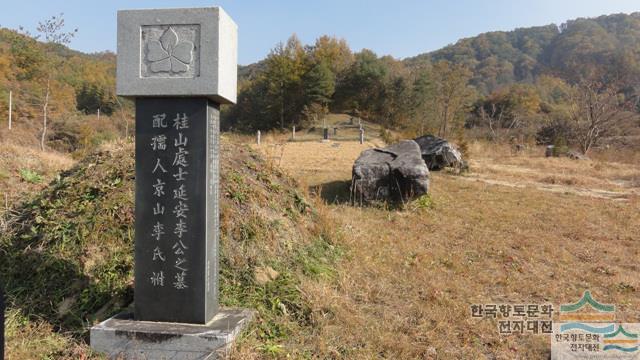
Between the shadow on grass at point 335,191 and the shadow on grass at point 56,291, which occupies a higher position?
the shadow on grass at point 335,191

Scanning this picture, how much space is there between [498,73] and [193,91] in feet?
187

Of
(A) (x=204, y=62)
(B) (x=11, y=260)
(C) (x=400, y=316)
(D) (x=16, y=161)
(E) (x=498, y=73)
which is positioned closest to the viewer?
(A) (x=204, y=62)

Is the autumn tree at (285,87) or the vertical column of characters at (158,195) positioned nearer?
the vertical column of characters at (158,195)

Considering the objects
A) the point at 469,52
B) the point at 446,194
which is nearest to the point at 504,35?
the point at 469,52

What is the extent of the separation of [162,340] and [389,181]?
570 cm

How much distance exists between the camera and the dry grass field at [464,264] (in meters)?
3.45

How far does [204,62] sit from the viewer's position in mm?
2939

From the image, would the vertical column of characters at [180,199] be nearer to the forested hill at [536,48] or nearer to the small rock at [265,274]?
the small rock at [265,274]

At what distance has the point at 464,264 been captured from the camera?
5.33 metres

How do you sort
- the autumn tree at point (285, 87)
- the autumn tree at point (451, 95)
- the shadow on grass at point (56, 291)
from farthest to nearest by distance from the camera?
the autumn tree at point (285, 87) → the autumn tree at point (451, 95) → the shadow on grass at point (56, 291)

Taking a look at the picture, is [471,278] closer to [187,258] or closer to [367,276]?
[367,276]

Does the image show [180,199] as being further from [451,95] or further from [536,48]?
[536,48]

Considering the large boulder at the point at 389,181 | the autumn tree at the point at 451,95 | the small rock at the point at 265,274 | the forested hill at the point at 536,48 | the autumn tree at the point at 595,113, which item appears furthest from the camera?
the forested hill at the point at 536,48

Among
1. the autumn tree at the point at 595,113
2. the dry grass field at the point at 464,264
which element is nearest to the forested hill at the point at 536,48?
the autumn tree at the point at 595,113
